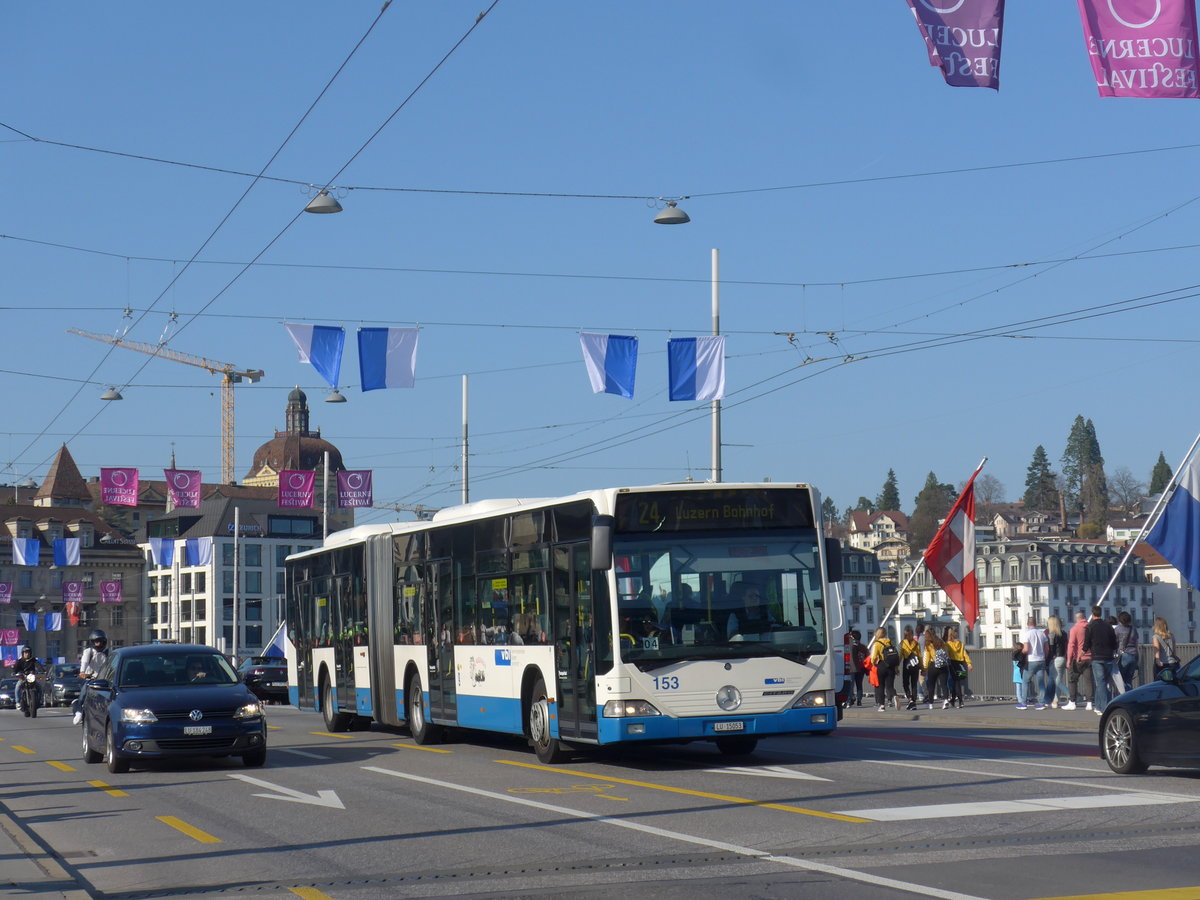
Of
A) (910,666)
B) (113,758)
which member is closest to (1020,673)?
(910,666)

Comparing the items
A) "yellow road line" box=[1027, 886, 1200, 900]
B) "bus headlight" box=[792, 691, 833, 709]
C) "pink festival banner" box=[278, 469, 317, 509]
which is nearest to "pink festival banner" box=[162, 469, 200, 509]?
"pink festival banner" box=[278, 469, 317, 509]

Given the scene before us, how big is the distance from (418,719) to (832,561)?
7879 millimetres

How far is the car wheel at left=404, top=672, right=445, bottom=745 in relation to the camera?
75.9ft

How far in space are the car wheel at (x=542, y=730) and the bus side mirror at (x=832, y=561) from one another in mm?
3421

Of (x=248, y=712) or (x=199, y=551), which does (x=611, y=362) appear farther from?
(x=199, y=551)

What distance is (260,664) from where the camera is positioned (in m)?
51.4

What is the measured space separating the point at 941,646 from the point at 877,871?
2093 centimetres

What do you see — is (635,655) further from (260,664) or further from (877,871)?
(260,664)

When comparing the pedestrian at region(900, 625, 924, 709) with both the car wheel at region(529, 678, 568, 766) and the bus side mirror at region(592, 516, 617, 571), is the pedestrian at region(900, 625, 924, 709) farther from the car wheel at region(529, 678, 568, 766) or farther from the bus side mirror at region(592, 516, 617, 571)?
the bus side mirror at region(592, 516, 617, 571)

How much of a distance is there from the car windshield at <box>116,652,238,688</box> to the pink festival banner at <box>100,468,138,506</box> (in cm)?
3152

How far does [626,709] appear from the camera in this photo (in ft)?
55.8

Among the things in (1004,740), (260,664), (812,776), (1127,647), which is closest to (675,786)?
(812,776)

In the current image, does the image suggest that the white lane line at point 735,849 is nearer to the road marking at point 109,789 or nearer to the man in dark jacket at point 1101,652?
the road marking at point 109,789

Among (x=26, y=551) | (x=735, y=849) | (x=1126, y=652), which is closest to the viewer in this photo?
(x=735, y=849)
